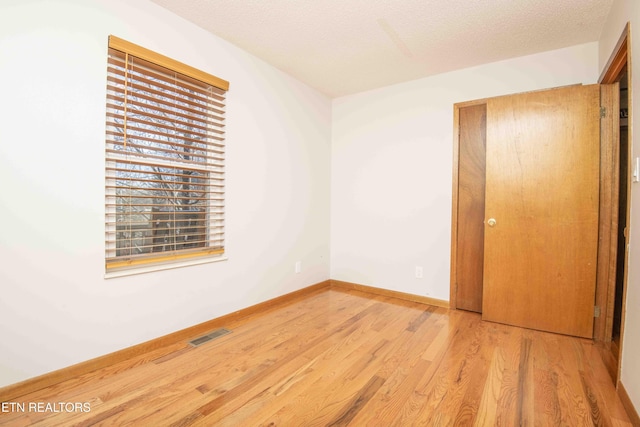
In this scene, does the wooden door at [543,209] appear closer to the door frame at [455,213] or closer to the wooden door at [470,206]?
the wooden door at [470,206]

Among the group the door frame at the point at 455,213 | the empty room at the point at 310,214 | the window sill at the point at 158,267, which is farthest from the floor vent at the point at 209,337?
the door frame at the point at 455,213

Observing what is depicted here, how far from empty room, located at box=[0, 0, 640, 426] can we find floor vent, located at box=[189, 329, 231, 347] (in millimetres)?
48

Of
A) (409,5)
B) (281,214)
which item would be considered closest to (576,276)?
(409,5)

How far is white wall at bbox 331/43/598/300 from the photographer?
9.46ft

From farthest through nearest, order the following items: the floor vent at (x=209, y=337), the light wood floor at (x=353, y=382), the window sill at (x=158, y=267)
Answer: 1. the floor vent at (x=209, y=337)
2. the window sill at (x=158, y=267)
3. the light wood floor at (x=353, y=382)

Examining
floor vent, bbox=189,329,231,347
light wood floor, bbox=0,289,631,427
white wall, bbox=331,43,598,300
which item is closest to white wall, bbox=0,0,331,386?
floor vent, bbox=189,329,231,347

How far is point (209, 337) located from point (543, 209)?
2.98 metres

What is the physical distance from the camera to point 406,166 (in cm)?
346

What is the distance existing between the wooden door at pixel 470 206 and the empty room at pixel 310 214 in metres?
0.02

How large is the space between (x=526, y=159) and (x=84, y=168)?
3352mm

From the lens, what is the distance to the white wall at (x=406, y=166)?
2.88 m

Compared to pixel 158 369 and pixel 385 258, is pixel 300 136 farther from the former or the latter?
pixel 158 369

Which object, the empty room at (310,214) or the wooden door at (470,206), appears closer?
the empty room at (310,214)

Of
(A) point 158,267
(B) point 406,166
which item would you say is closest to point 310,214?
(B) point 406,166
